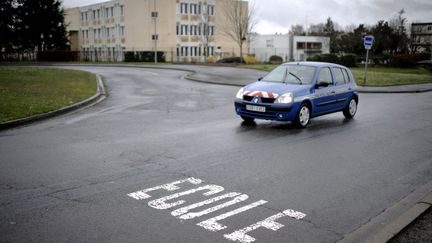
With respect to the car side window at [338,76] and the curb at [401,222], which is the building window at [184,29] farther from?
the curb at [401,222]

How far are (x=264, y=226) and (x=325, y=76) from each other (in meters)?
8.32

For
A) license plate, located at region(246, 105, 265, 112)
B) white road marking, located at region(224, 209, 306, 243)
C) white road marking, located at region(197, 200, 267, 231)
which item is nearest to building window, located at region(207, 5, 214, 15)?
license plate, located at region(246, 105, 265, 112)

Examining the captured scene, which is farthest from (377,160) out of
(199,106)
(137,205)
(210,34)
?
(210,34)

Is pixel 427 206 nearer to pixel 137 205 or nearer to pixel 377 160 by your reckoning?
pixel 377 160

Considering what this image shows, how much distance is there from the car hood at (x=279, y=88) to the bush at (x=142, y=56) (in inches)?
1929

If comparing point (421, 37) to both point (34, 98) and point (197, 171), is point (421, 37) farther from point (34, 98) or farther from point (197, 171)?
point (197, 171)

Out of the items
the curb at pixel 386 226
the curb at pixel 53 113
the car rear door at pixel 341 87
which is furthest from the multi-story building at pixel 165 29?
the curb at pixel 386 226

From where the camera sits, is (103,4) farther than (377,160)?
Yes

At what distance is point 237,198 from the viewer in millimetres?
5867

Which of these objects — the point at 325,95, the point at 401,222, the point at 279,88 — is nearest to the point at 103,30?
the point at 325,95

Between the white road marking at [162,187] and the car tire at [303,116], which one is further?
the car tire at [303,116]

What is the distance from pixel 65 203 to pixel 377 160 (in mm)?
5605

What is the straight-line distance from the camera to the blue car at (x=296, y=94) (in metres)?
11.1

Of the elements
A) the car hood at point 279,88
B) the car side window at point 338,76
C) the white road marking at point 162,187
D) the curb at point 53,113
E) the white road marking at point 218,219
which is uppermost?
the car side window at point 338,76
